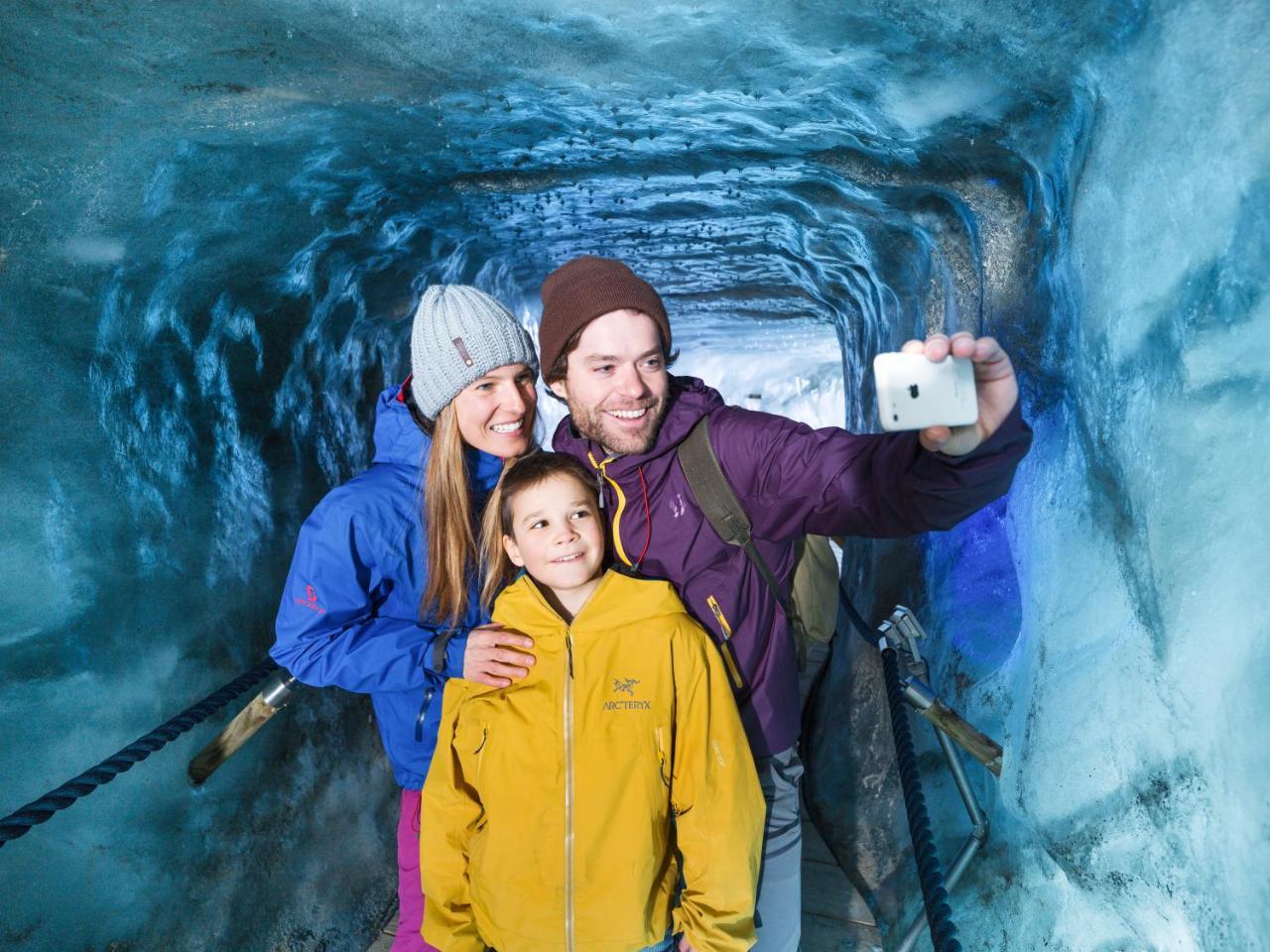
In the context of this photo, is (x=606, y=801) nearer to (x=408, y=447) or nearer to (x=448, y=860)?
(x=448, y=860)

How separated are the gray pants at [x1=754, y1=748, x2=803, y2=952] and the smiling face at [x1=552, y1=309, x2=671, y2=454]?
0.95 meters

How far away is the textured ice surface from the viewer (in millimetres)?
1428

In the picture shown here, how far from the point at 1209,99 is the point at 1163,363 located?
475 millimetres

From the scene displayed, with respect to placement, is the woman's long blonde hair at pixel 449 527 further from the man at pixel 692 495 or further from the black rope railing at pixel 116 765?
the black rope railing at pixel 116 765

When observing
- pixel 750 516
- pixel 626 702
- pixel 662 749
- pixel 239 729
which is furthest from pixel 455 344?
pixel 239 729

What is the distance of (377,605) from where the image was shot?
2.28 m

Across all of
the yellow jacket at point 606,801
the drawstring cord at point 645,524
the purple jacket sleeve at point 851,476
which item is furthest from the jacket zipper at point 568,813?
the purple jacket sleeve at point 851,476

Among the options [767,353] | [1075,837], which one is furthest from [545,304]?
[767,353]

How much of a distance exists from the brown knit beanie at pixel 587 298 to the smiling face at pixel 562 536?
15.4 inches

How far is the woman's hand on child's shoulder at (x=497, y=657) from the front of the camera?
187 cm

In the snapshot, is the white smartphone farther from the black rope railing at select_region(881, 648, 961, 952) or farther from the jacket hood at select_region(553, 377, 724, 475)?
the black rope railing at select_region(881, 648, 961, 952)

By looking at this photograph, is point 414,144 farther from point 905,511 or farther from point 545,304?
point 905,511

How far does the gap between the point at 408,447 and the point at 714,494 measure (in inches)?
38.8

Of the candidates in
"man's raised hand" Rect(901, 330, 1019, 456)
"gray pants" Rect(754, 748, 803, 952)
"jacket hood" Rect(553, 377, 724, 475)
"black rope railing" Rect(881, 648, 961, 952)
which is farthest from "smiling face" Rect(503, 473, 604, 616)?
"black rope railing" Rect(881, 648, 961, 952)
